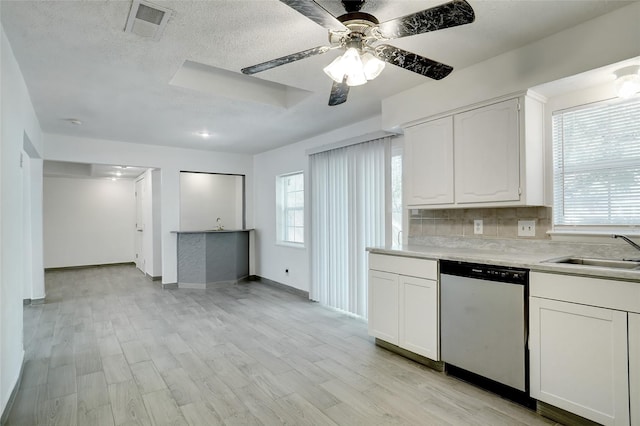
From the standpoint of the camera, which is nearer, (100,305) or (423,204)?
(423,204)

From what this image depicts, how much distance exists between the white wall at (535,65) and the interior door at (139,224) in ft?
21.3

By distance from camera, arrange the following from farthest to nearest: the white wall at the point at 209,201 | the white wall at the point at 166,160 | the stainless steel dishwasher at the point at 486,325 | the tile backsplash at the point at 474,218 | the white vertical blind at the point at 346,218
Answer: the white wall at the point at 209,201, the white wall at the point at 166,160, the white vertical blind at the point at 346,218, the tile backsplash at the point at 474,218, the stainless steel dishwasher at the point at 486,325

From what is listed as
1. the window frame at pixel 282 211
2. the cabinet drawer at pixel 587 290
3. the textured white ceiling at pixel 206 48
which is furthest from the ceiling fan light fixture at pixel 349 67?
the window frame at pixel 282 211

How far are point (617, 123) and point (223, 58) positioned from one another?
110 inches

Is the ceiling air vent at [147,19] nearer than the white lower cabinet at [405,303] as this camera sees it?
Yes

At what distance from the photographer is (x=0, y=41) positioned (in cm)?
204

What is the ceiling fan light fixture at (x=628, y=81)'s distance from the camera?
2105 millimetres

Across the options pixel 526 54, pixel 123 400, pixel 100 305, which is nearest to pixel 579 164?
pixel 526 54

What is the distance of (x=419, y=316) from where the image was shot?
281 centimetres

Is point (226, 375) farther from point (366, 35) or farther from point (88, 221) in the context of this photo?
point (88, 221)

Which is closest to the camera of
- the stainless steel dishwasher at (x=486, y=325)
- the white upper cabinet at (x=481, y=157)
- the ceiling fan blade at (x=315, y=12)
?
the ceiling fan blade at (x=315, y=12)

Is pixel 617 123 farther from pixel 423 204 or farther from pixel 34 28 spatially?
pixel 34 28

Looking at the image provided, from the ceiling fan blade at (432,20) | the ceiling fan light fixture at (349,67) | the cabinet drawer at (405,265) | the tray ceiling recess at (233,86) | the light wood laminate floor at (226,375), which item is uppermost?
the tray ceiling recess at (233,86)

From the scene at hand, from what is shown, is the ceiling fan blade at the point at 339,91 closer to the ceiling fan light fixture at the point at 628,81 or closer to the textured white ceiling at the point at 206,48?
the textured white ceiling at the point at 206,48
